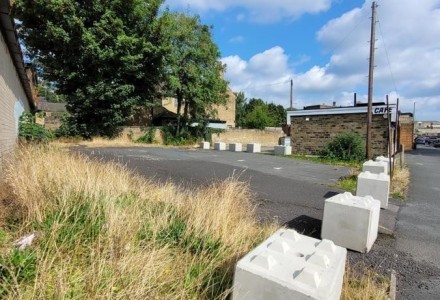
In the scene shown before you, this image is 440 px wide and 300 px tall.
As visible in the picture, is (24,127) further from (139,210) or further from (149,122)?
(149,122)

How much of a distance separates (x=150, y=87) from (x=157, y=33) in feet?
15.6

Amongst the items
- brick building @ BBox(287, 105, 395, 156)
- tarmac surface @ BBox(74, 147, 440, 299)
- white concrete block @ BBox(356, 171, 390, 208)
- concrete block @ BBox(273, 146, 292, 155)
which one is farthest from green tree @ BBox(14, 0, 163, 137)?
white concrete block @ BBox(356, 171, 390, 208)

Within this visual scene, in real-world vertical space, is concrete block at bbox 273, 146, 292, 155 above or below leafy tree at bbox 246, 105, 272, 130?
below

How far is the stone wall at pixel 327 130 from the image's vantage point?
2125cm

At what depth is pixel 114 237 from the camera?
10.8 feet

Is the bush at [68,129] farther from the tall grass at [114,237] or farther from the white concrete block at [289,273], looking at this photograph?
the white concrete block at [289,273]

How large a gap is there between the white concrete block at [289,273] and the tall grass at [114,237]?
27 cm

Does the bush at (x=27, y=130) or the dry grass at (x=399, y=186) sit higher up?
the bush at (x=27, y=130)

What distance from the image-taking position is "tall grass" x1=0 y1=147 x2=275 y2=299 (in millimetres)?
2486

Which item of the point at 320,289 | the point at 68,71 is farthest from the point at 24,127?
the point at 320,289

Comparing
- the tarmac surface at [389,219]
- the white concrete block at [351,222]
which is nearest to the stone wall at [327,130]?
the tarmac surface at [389,219]

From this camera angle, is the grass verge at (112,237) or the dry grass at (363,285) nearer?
the grass verge at (112,237)

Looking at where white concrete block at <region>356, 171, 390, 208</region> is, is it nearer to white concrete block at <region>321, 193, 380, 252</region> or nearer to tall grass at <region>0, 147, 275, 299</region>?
white concrete block at <region>321, 193, 380, 252</region>

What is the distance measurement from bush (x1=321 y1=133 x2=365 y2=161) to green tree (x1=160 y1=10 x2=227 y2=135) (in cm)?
1526
